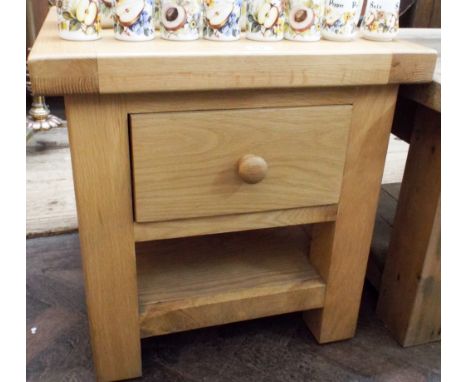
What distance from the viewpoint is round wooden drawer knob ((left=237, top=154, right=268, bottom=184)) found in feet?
2.24

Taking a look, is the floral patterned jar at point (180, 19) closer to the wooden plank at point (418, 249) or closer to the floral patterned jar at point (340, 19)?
the floral patterned jar at point (340, 19)

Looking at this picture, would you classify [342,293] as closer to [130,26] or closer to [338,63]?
[338,63]

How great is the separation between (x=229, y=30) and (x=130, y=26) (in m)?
0.14

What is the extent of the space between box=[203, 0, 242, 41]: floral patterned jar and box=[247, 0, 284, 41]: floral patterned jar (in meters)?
0.02

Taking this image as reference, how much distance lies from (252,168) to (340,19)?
265 mm

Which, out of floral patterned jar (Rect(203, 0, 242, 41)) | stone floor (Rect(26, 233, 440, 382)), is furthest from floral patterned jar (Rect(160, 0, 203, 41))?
stone floor (Rect(26, 233, 440, 382))

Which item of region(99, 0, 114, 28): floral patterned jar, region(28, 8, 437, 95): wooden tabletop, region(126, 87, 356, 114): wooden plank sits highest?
region(99, 0, 114, 28): floral patterned jar

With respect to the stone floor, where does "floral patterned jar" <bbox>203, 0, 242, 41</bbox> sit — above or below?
above

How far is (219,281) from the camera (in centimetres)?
86

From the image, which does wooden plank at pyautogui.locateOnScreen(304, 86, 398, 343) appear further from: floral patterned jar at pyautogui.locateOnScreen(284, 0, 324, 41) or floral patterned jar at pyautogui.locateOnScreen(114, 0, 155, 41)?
floral patterned jar at pyautogui.locateOnScreen(114, 0, 155, 41)

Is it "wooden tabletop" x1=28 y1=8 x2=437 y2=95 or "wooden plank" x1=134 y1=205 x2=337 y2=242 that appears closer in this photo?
"wooden tabletop" x1=28 y1=8 x2=437 y2=95

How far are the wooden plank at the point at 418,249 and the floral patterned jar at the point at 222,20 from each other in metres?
0.35

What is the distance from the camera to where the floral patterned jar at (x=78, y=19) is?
648 millimetres

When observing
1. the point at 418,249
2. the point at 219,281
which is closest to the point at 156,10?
the point at 219,281
